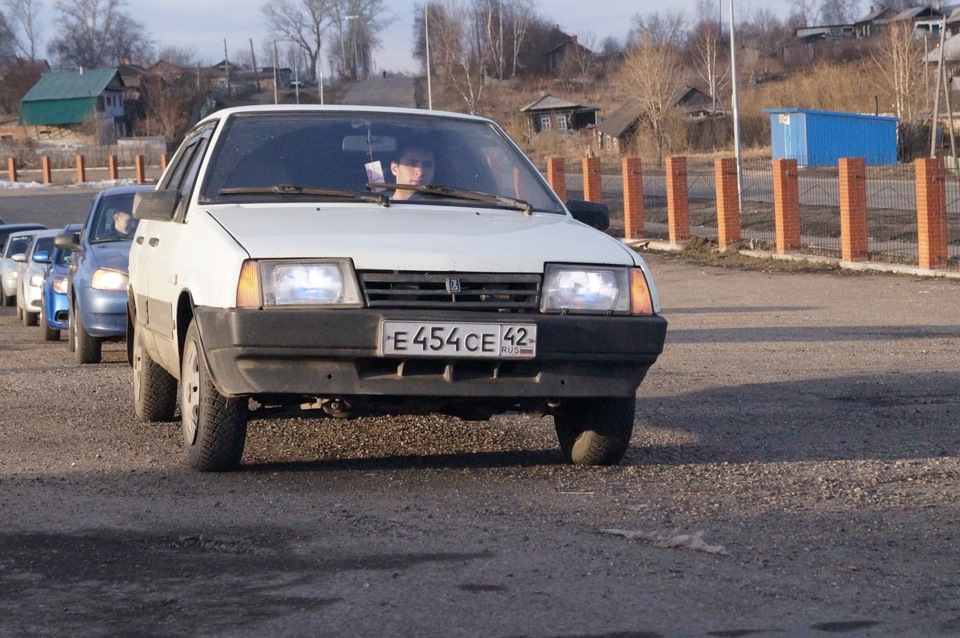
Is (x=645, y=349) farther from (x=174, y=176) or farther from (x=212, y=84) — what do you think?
(x=212, y=84)

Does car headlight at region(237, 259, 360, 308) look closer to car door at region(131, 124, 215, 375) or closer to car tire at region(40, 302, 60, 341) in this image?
car door at region(131, 124, 215, 375)

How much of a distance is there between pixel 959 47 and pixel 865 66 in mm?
5890

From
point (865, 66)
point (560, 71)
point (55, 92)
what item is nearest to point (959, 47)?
point (865, 66)

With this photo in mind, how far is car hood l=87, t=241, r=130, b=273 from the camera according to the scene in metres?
11.6

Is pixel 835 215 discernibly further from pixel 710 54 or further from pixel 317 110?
pixel 710 54

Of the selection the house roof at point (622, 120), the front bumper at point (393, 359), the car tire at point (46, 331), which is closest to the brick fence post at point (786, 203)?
the car tire at point (46, 331)

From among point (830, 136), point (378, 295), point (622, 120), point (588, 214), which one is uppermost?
point (622, 120)

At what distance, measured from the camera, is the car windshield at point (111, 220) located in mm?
12336

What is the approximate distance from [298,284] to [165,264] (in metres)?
1.42

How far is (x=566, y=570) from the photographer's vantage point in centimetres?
414

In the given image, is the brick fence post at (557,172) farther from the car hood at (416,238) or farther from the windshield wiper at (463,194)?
the car hood at (416,238)

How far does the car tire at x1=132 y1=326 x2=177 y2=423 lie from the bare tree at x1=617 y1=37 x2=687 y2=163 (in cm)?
6137

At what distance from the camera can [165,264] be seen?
631 centimetres

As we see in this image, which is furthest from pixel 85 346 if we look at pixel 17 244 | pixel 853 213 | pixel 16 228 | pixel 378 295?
pixel 16 228
